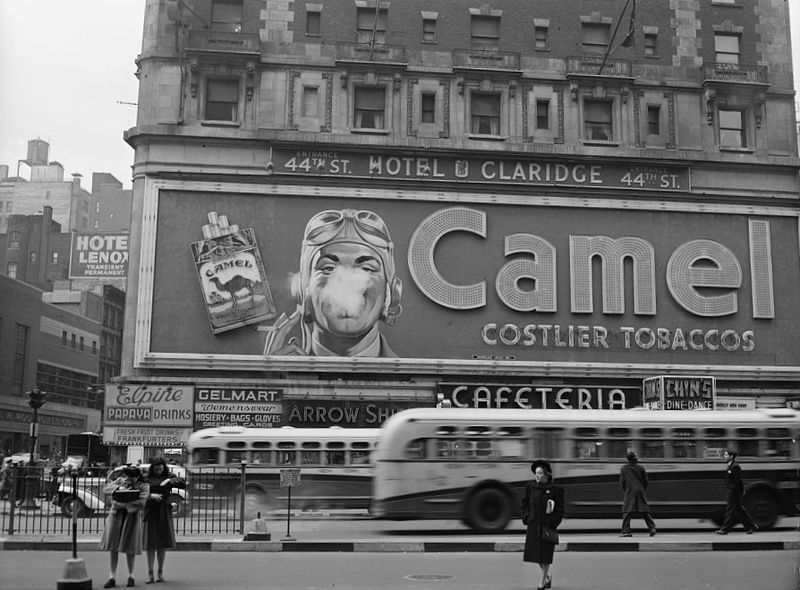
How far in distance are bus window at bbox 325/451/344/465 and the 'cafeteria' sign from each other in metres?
14.4

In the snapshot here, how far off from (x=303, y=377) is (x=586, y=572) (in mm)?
22842

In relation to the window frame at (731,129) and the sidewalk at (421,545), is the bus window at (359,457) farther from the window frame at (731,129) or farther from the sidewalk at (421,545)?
the window frame at (731,129)

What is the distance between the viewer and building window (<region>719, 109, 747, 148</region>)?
4203cm

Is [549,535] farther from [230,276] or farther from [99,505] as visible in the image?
[230,276]

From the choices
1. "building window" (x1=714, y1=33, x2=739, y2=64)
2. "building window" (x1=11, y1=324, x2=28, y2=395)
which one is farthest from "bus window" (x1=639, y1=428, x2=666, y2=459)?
"building window" (x1=11, y1=324, x2=28, y2=395)

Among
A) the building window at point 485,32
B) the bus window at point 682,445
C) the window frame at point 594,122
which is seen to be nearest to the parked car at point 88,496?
the bus window at point 682,445

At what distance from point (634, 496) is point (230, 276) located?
20984 millimetres

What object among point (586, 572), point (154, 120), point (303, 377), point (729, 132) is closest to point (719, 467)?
point (586, 572)

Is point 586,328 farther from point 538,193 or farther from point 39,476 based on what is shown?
point 39,476

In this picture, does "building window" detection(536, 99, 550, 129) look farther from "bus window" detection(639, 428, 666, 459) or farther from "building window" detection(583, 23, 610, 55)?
"bus window" detection(639, 428, 666, 459)

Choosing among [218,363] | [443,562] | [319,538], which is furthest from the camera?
[218,363]

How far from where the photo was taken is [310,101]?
131ft

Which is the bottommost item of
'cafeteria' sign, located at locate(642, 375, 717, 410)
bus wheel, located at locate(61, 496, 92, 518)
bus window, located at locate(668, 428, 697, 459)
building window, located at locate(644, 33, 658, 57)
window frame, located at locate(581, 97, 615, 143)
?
bus wheel, located at locate(61, 496, 92, 518)

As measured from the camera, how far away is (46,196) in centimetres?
12512
